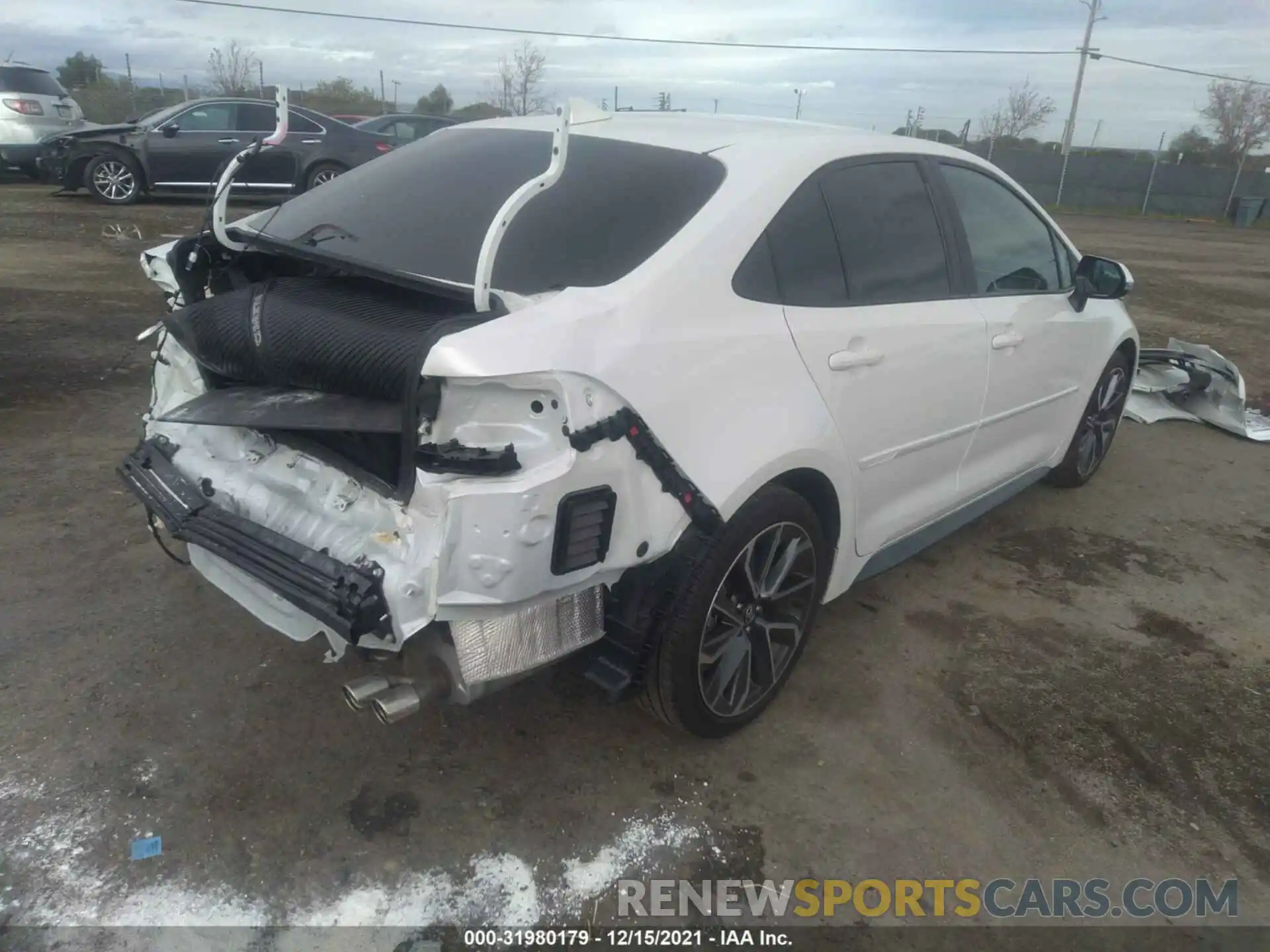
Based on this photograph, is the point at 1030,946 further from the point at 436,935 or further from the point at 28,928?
the point at 28,928

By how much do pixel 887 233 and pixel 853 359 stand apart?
0.58 metres

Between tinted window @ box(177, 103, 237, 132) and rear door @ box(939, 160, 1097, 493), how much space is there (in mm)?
11905

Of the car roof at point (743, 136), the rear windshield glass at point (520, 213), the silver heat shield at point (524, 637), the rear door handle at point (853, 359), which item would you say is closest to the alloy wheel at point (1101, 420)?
the car roof at point (743, 136)

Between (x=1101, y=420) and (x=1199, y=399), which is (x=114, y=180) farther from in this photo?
(x=1199, y=399)

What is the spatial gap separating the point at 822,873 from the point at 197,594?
2.39 meters

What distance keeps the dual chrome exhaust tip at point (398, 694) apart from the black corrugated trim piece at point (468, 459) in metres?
0.55

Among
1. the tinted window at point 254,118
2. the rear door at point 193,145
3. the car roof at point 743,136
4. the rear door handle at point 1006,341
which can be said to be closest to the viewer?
the car roof at point 743,136

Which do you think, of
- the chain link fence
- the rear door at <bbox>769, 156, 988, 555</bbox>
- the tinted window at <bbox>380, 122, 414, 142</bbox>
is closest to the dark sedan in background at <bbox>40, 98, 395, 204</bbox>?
the tinted window at <bbox>380, 122, 414, 142</bbox>

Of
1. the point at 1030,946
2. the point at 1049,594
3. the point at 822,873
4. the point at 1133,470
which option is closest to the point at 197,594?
the point at 822,873

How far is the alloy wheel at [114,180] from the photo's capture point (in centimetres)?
1223

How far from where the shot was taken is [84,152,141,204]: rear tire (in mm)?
12172

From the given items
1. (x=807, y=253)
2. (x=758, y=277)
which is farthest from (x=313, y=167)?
(x=758, y=277)

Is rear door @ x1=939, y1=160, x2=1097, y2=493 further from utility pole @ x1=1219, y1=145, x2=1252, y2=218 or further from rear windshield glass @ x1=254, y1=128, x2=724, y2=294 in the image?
utility pole @ x1=1219, y1=145, x2=1252, y2=218

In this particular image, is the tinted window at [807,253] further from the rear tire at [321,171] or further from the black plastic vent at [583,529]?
the rear tire at [321,171]
